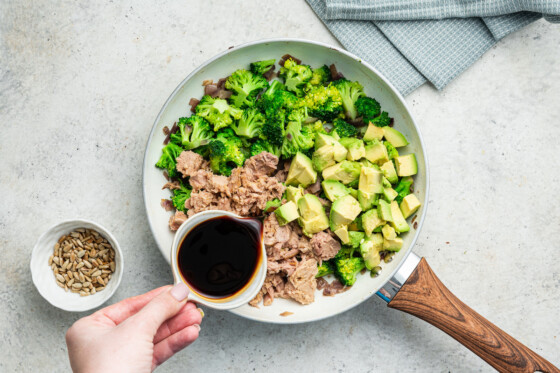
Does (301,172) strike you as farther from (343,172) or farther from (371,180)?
(371,180)

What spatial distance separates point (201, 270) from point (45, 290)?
1.18 metres

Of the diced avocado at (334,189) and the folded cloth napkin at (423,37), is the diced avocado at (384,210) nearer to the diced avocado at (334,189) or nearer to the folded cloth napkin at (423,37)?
the diced avocado at (334,189)

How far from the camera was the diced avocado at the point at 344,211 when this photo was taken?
2.77 metres

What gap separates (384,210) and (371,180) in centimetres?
21

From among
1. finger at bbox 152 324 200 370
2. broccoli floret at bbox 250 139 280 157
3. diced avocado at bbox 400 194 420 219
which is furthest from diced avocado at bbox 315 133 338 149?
finger at bbox 152 324 200 370

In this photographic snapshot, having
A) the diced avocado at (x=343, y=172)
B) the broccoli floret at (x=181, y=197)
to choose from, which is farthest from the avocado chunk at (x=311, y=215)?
the broccoli floret at (x=181, y=197)

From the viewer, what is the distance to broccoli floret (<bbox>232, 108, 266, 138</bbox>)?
2924mm

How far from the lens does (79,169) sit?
10.5 ft

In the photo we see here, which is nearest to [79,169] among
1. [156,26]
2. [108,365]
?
[156,26]

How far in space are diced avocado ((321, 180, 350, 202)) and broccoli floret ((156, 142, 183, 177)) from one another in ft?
3.18

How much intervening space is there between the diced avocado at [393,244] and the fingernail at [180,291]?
1295 millimetres

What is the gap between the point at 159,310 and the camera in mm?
2184

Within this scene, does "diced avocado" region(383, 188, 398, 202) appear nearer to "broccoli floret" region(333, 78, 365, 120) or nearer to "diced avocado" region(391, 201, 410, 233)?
"diced avocado" region(391, 201, 410, 233)

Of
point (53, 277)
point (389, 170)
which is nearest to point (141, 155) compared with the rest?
point (53, 277)
